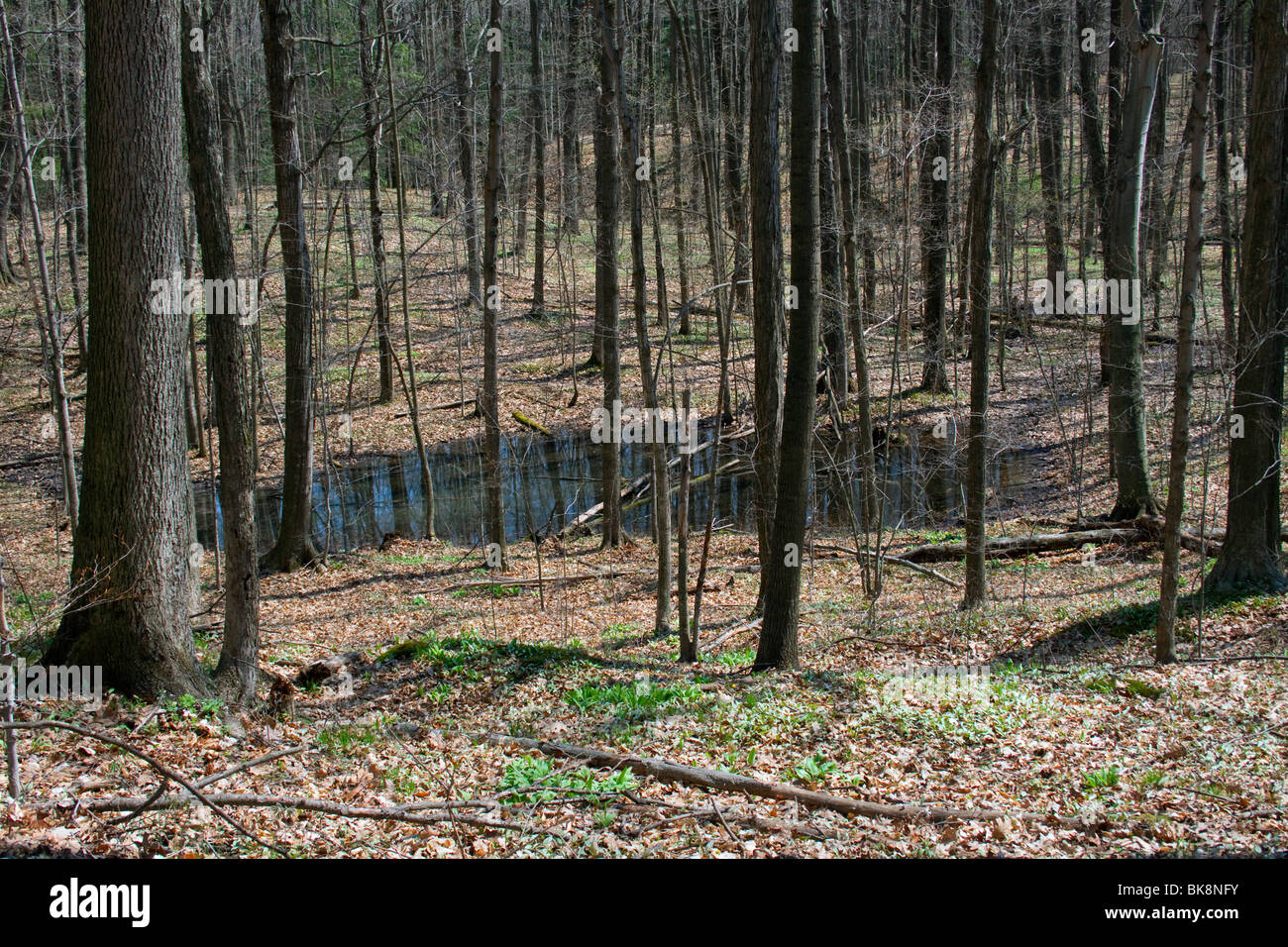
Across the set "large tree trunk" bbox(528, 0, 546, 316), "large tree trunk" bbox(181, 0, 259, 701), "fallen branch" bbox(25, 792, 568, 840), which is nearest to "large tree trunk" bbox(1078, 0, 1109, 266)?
"large tree trunk" bbox(528, 0, 546, 316)

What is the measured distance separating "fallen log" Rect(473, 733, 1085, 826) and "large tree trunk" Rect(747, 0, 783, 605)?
2892 millimetres

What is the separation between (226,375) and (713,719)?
4.66 m

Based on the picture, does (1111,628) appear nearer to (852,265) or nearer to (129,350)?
(852,265)

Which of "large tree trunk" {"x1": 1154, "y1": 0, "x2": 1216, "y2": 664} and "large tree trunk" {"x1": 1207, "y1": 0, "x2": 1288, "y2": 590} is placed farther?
"large tree trunk" {"x1": 1207, "y1": 0, "x2": 1288, "y2": 590}

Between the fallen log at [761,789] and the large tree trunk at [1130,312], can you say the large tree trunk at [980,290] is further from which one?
the fallen log at [761,789]

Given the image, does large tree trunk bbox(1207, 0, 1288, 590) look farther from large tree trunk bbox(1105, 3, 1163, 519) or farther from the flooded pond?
the flooded pond

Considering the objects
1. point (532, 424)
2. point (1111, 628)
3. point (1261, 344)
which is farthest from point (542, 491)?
point (1261, 344)

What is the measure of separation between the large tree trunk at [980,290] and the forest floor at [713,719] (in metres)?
0.82

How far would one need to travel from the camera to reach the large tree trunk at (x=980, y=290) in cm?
959

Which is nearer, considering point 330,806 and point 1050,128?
point 330,806

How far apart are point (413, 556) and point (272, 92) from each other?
7663 mm

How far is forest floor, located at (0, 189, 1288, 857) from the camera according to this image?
492 cm

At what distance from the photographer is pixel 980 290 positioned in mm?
10359
